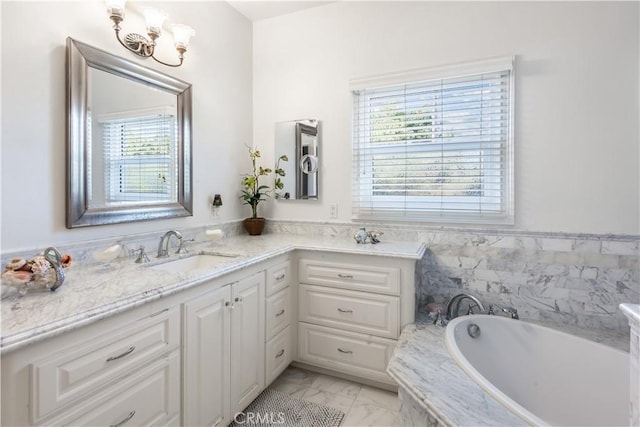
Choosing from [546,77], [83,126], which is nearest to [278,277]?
[83,126]

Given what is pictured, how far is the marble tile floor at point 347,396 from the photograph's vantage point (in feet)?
6.11

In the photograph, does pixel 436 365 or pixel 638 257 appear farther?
pixel 638 257

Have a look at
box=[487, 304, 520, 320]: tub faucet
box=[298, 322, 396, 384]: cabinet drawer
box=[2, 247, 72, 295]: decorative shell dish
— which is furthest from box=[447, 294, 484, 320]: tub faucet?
box=[2, 247, 72, 295]: decorative shell dish

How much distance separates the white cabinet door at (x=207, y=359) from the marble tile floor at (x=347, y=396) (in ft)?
1.95

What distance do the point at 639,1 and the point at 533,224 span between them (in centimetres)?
141

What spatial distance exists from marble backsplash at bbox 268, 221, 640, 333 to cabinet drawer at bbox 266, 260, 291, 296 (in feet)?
2.86

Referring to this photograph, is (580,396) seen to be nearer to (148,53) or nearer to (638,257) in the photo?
(638,257)

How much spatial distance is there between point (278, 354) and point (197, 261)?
809mm

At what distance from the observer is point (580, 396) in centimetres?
169

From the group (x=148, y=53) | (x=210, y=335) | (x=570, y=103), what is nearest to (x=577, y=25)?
(x=570, y=103)

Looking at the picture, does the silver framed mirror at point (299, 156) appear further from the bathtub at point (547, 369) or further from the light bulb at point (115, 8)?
the bathtub at point (547, 369)

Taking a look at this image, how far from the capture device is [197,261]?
2059 mm

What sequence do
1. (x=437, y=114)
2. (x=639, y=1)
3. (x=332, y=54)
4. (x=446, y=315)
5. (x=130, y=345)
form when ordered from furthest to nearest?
(x=332, y=54) < (x=437, y=114) < (x=446, y=315) < (x=639, y=1) < (x=130, y=345)

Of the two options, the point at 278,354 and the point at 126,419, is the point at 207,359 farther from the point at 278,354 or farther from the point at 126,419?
the point at 278,354
